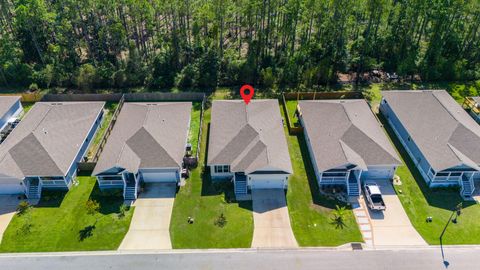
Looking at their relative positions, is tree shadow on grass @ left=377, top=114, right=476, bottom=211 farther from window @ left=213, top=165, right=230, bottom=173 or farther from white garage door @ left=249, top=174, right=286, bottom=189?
window @ left=213, top=165, right=230, bottom=173

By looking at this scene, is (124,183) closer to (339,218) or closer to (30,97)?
(339,218)

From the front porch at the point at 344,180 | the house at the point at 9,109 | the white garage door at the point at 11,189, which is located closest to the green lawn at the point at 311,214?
the front porch at the point at 344,180

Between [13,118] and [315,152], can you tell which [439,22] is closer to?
[315,152]

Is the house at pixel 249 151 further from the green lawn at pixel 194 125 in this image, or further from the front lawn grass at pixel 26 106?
the front lawn grass at pixel 26 106

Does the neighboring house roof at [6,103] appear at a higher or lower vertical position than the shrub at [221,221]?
higher

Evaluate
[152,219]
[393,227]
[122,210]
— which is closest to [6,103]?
[122,210]

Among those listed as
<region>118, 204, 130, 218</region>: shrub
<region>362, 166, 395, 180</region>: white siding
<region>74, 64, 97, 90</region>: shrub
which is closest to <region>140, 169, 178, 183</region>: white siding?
<region>118, 204, 130, 218</region>: shrub
